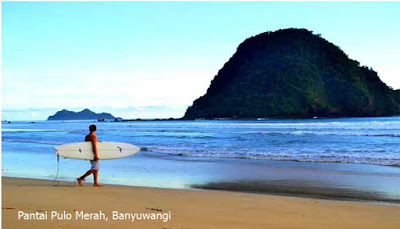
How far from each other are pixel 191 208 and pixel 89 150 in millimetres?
3998

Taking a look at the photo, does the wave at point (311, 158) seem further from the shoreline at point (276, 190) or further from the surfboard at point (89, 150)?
the surfboard at point (89, 150)

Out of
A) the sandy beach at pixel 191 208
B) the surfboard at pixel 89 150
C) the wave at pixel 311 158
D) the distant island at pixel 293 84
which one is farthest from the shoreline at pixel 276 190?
the distant island at pixel 293 84

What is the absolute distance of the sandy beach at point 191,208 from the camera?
17.8 ft

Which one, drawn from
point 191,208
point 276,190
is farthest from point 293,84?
point 191,208

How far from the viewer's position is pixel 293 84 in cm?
10500

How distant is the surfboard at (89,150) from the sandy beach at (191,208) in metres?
1.30

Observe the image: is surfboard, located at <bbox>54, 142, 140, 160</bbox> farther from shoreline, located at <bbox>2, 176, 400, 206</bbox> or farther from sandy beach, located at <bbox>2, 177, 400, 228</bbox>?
sandy beach, located at <bbox>2, 177, 400, 228</bbox>

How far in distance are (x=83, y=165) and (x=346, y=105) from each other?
9987 cm

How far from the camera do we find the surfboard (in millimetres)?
9688

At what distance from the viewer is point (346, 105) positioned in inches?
4136

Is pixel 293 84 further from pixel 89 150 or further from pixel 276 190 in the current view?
A: pixel 89 150

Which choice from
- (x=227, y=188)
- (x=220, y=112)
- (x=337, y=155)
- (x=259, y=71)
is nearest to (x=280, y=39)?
(x=259, y=71)

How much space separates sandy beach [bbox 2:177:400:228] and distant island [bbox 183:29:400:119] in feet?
312

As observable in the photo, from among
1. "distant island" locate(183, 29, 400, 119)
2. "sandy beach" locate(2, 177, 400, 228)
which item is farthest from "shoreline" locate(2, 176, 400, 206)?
"distant island" locate(183, 29, 400, 119)
